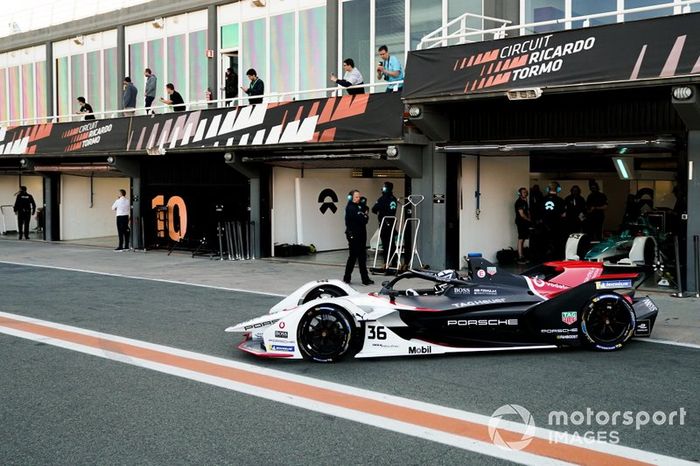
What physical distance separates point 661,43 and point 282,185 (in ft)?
36.7

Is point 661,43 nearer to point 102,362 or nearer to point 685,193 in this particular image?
point 685,193

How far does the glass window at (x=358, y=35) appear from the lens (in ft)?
61.1

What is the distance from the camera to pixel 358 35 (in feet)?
61.7

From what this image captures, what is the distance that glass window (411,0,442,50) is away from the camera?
56.3ft

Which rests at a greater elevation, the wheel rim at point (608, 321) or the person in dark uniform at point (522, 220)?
the person in dark uniform at point (522, 220)

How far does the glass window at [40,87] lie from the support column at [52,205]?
10.6ft

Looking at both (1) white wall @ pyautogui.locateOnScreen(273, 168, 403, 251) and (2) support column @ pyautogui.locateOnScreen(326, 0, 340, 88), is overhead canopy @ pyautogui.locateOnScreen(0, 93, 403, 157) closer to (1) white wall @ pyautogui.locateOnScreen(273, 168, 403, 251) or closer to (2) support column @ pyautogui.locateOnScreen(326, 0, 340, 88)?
(1) white wall @ pyautogui.locateOnScreen(273, 168, 403, 251)

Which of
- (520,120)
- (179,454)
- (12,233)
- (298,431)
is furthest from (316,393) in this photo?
(12,233)

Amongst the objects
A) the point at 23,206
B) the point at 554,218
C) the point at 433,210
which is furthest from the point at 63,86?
the point at 554,218

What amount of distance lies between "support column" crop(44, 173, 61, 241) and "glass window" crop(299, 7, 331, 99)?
458 inches

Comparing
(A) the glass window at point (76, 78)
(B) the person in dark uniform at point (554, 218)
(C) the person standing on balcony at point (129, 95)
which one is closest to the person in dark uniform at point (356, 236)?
(B) the person in dark uniform at point (554, 218)

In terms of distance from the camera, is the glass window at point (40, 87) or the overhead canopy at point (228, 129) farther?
the glass window at point (40, 87)

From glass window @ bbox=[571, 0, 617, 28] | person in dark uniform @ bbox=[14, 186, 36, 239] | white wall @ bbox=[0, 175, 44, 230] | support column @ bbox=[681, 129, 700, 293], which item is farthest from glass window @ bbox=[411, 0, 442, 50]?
white wall @ bbox=[0, 175, 44, 230]

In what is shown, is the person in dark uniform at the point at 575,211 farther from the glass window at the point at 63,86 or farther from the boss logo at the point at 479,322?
the glass window at the point at 63,86
